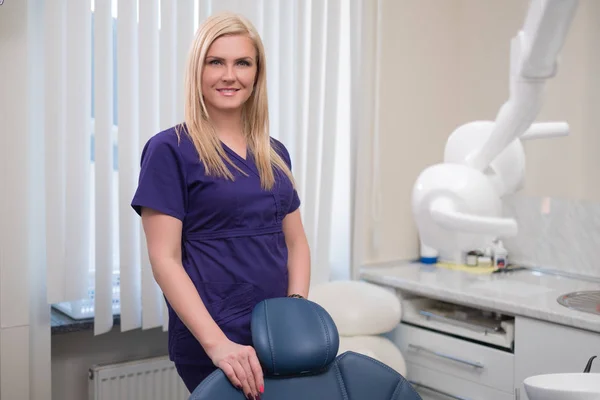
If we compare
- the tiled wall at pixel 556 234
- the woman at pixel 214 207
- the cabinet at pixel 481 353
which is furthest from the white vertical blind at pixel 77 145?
the tiled wall at pixel 556 234

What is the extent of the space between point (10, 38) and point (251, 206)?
0.94m

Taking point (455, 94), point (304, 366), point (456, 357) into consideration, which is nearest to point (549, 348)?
point (456, 357)

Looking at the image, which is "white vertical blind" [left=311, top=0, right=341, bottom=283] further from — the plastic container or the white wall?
the plastic container

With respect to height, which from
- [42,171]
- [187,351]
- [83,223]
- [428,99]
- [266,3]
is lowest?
[187,351]

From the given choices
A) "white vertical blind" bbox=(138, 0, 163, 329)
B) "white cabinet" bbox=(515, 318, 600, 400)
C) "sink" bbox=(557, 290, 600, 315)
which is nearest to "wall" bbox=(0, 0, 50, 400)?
"white vertical blind" bbox=(138, 0, 163, 329)

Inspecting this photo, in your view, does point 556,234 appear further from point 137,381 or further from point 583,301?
point 137,381

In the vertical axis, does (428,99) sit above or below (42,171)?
above

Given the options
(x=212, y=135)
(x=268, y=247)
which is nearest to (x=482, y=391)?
(x=268, y=247)

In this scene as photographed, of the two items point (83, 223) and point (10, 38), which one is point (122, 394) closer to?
point (83, 223)

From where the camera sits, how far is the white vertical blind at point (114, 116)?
205 cm

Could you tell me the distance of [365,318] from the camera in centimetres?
228

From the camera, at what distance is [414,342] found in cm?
245

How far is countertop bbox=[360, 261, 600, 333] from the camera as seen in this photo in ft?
6.65

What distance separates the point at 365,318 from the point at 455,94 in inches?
47.8
